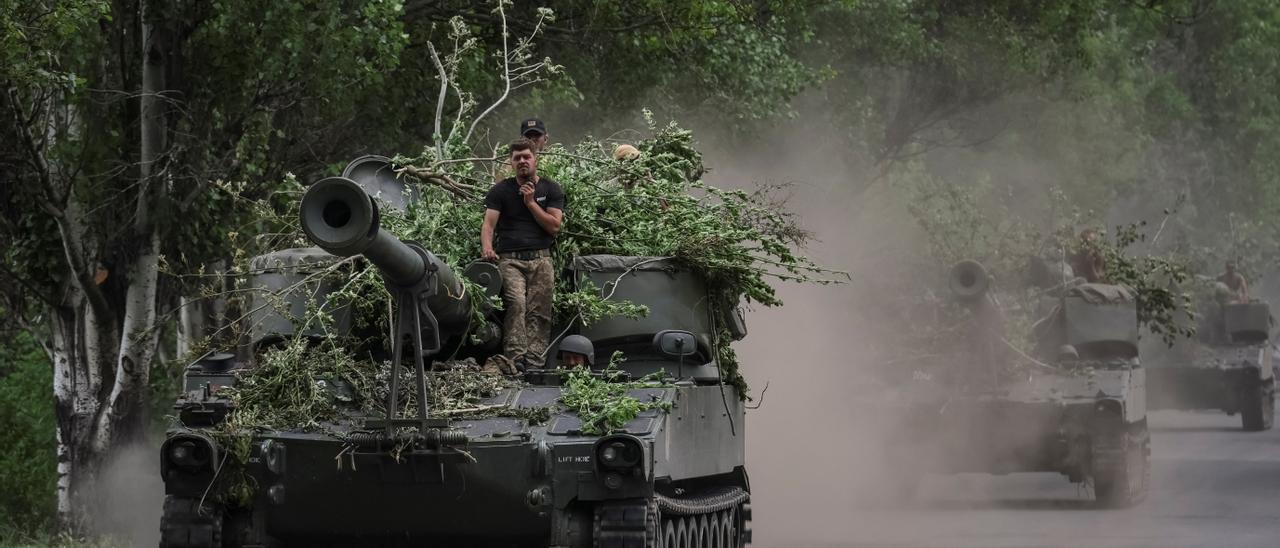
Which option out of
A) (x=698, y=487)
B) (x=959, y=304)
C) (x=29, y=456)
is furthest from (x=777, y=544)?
(x=29, y=456)

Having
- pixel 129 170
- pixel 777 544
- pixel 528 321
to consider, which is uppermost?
pixel 129 170

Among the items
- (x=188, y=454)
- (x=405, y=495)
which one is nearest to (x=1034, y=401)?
(x=405, y=495)

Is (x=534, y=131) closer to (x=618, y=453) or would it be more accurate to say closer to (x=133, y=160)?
(x=618, y=453)

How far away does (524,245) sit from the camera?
1273 cm

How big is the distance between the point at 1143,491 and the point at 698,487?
863cm

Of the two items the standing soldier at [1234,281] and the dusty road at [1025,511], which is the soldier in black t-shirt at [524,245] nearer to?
the dusty road at [1025,511]

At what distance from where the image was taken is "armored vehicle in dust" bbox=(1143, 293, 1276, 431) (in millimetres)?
32188

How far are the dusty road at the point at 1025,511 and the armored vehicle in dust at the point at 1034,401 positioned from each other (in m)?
0.42

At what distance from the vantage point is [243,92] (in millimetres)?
17438

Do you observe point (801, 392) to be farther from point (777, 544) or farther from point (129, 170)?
point (129, 170)

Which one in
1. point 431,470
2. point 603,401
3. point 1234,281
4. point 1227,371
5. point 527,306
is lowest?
point 431,470

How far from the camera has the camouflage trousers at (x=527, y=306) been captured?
492 inches

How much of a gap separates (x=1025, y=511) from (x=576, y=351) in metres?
8.67

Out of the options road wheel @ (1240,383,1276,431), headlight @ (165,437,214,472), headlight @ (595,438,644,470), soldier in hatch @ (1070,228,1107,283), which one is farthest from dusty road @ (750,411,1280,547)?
headlight @ (165,437,214,472)
